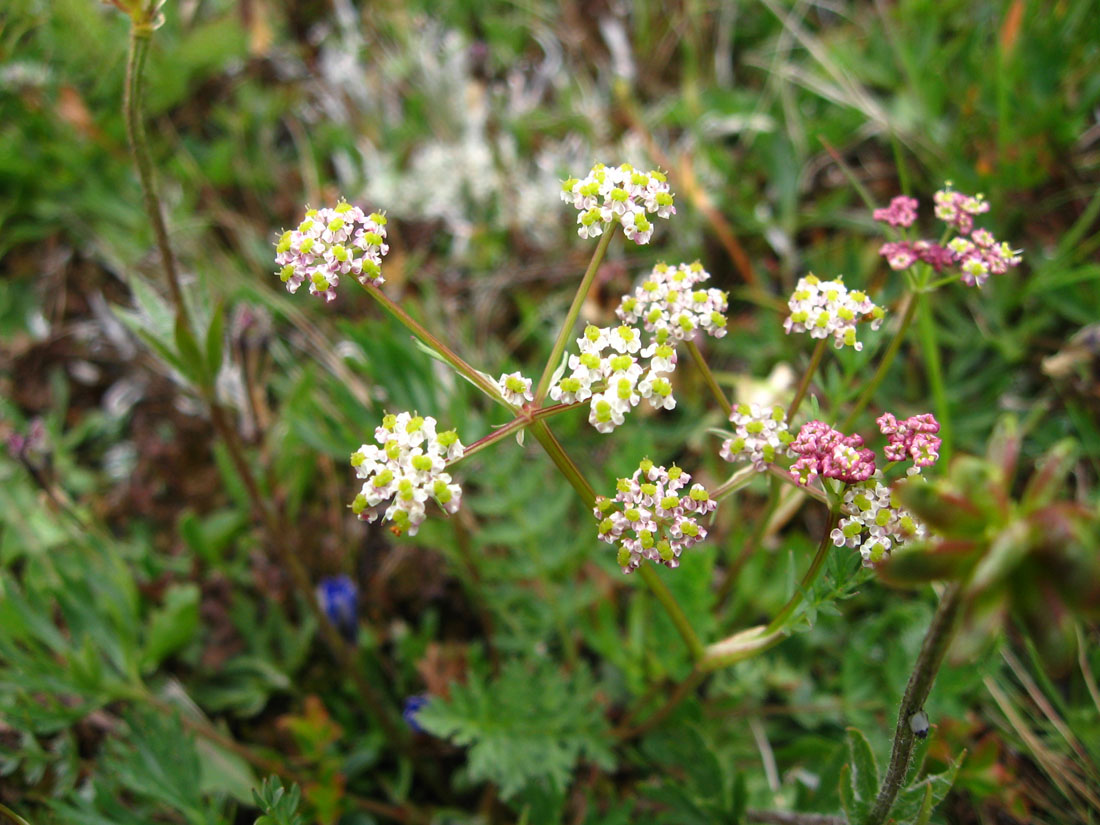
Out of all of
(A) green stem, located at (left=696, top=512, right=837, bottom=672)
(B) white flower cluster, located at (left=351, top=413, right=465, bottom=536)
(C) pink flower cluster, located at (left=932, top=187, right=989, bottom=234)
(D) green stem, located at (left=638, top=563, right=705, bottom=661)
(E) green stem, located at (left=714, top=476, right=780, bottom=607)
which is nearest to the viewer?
(B) white flower cluster, located at (left=351, top=413, right=465, bottom=536)

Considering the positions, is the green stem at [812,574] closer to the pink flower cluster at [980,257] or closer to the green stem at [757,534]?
the green stem at [757,534]

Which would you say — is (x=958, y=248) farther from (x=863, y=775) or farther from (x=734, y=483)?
(x=863, y=775)

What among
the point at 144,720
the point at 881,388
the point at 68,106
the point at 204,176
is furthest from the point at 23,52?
the point at 881,388

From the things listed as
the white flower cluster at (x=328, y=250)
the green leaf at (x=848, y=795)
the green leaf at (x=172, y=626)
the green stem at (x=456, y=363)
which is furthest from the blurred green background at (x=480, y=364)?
the white flower cluster at (x=328, y=250)

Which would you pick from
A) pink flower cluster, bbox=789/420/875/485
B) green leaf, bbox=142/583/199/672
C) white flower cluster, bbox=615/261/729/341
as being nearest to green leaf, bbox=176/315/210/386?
green leaf, bbox=142/583/199/672

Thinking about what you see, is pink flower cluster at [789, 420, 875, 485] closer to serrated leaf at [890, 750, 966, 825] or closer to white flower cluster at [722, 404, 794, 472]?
white flower cluster at [722, 404, 794, 472]

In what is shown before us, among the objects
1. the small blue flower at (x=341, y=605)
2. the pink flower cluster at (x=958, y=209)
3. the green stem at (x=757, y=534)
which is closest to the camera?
the pink flower cluster at (x=958, y=209)

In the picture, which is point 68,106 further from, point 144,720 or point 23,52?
point 144,720
